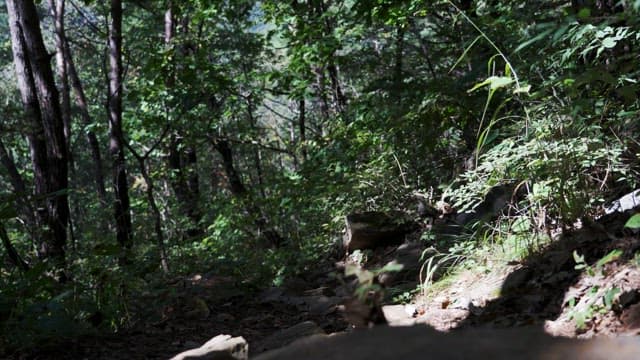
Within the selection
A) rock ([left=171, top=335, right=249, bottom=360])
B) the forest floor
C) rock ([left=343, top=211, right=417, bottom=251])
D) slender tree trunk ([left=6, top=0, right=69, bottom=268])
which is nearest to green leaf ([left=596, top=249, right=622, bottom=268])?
the forest floor

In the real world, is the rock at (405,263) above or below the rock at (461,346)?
below

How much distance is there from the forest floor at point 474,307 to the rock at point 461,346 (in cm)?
59

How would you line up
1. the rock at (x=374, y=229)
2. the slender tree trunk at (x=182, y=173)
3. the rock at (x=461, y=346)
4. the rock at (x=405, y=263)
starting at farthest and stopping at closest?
the slender tree trunk at (x=182, y=173) → the rock at (x=374, y=229) → the rock at (x=405, y=263) → the rock at (x=461, y=346)

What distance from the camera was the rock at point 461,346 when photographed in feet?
5.23

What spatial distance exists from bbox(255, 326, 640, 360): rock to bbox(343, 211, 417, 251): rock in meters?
5.36

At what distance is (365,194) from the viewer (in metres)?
7.95

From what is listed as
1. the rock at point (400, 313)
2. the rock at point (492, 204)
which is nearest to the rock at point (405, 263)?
the rock at point (400, 313)

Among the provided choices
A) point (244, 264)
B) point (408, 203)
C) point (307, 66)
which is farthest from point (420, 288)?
point (307, 66)

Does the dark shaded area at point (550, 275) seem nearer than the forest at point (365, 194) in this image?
Yes

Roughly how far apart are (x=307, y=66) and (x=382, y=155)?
3.60 m

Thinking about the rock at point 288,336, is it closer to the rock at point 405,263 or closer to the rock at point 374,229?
the rock at point 405,263

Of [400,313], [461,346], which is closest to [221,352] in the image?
[400,313]

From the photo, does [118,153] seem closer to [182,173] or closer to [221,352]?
[182,173]

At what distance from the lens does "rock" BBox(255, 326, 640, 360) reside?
62.7 inches
